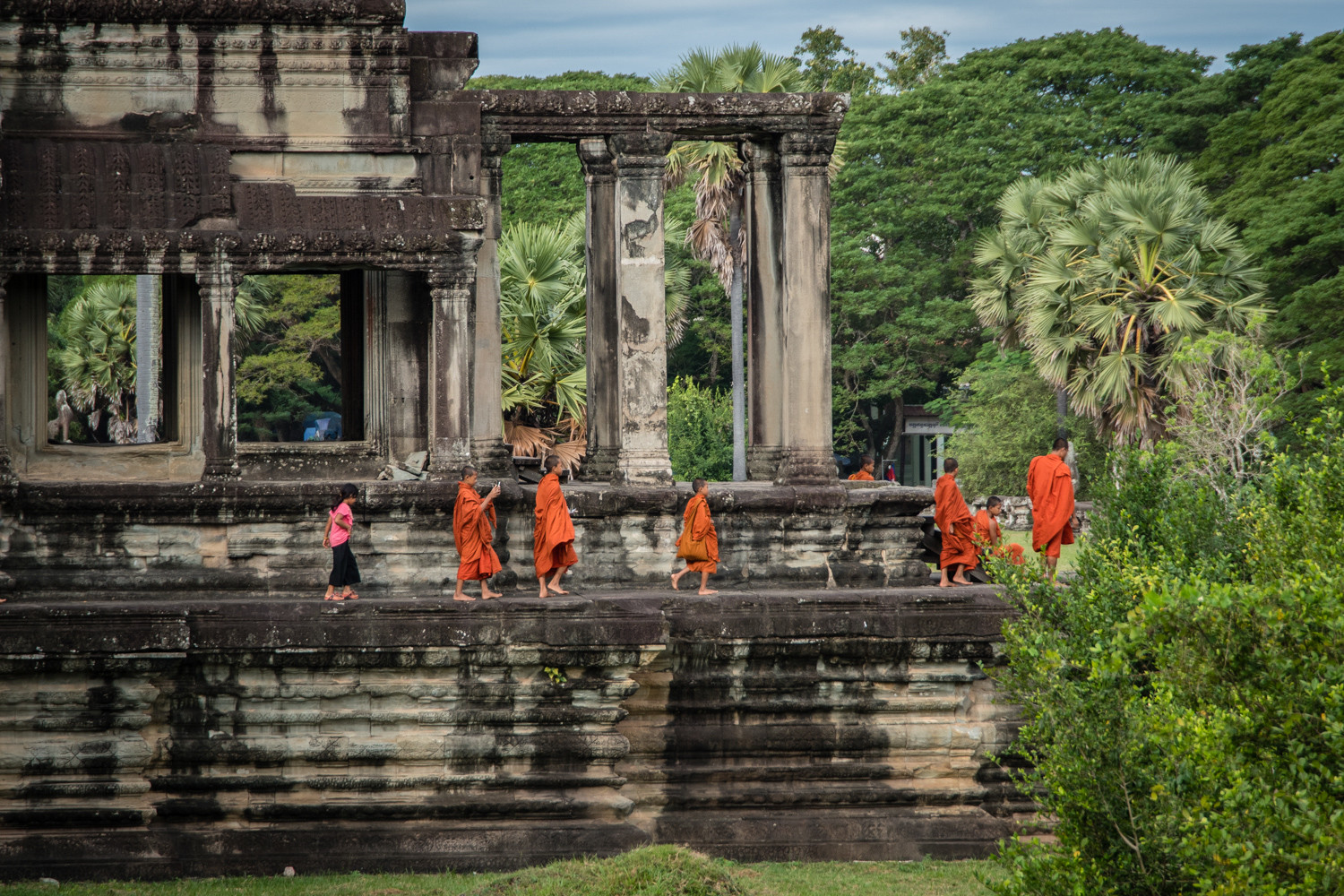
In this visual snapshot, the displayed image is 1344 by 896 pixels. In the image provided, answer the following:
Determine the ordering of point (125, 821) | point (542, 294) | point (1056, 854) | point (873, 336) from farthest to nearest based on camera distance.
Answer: point (873, 336) < point (542, 294) < point (125, 821) < point (1056, 854)

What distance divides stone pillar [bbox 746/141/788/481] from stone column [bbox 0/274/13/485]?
262 inches

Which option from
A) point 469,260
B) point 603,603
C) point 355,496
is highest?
point 469,260

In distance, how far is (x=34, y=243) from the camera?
11.6 metres

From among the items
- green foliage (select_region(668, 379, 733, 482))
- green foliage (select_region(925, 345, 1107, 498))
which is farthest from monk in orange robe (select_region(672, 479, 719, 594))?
green foliage (select_region(925, 345, 1107, 498))

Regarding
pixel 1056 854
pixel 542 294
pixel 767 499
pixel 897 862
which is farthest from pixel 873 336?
pixel 1056 854

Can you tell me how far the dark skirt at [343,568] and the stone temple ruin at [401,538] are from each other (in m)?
0.48

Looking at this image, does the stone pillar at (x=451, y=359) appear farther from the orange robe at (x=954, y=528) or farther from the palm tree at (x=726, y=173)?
the palm tree at (x=726, y=173)

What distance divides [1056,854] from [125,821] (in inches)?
248

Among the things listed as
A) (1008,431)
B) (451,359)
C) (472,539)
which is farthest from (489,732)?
(1008,431)

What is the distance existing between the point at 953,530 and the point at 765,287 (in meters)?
3.33

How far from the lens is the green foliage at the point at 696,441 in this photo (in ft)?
99.4

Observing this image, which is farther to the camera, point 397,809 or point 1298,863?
point 397,809

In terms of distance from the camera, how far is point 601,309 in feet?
45.3

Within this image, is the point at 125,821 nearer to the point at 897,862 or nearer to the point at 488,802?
the point at 488,802
